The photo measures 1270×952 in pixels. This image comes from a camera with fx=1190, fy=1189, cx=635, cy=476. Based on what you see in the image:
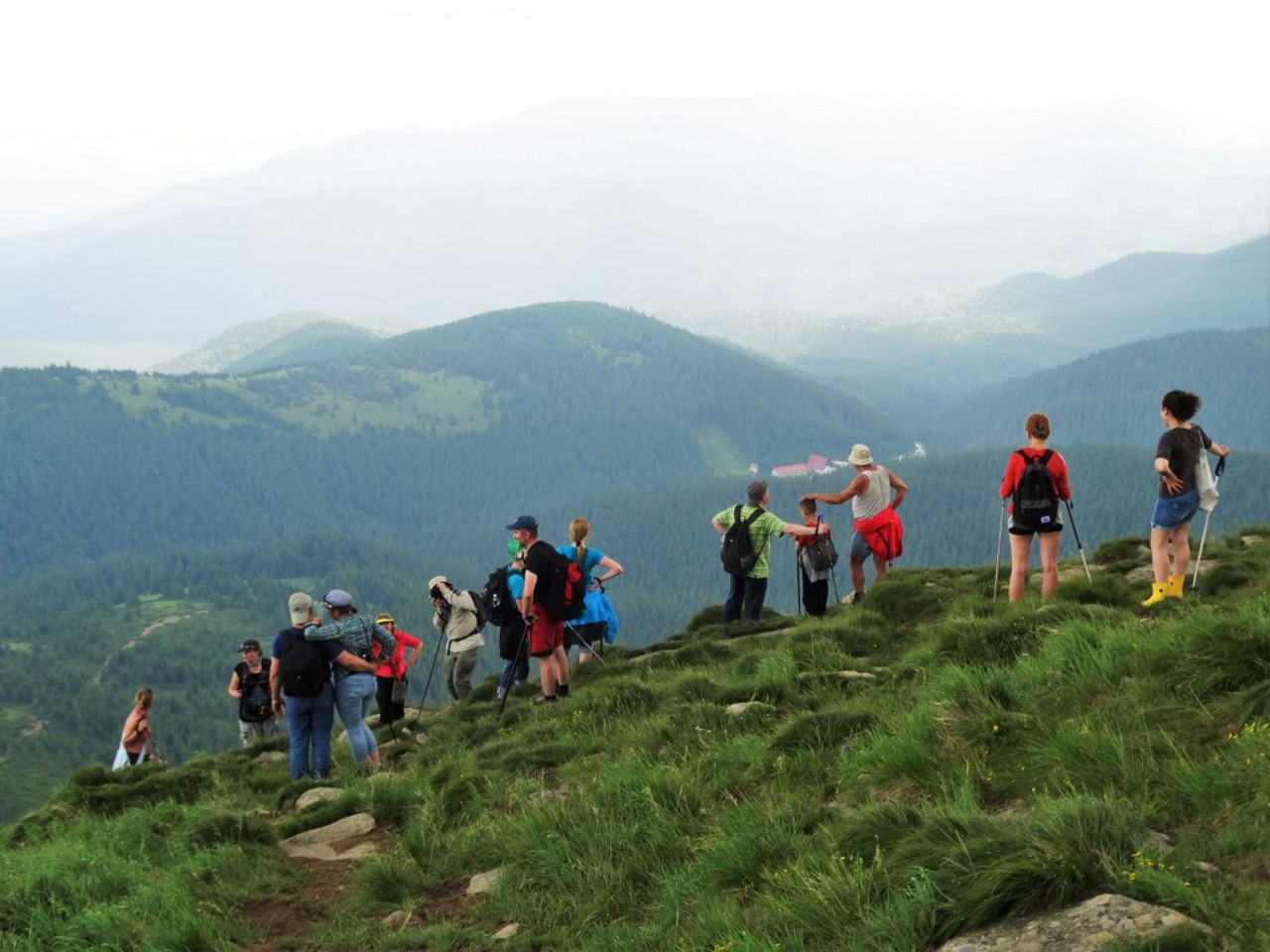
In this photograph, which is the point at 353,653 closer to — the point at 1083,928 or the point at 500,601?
the point at 500,601

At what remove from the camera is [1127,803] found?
7086 millimetres

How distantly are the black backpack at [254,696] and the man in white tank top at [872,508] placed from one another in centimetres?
984

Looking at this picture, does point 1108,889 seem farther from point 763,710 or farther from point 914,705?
point 763,710

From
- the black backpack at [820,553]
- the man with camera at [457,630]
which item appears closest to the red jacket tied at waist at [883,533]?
the black backpack at [820,553]

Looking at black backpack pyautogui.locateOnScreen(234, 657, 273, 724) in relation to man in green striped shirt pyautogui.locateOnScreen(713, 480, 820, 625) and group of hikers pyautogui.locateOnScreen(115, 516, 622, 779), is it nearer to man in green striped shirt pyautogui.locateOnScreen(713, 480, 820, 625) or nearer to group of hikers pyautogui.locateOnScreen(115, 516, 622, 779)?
Result: group of hikers pyautogui.locateOnScreen(115, 516, 622, 779)

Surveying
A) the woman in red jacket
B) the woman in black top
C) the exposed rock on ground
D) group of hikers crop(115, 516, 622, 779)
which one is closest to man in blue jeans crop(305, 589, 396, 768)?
A: group of hikers crop(115, 516, 622, 779)

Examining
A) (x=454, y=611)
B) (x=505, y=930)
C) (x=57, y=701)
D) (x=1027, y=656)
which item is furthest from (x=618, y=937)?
(x=57, y=701)

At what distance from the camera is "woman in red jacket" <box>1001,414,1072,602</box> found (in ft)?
47.1

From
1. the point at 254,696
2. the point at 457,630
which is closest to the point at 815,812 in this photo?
the point at 457,630

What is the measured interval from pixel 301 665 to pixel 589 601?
229 inches

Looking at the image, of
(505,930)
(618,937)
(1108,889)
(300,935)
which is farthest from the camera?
(300,935)

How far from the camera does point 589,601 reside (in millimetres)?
19578

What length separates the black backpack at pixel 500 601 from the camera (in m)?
17.5

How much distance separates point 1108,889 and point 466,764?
27.2ft
